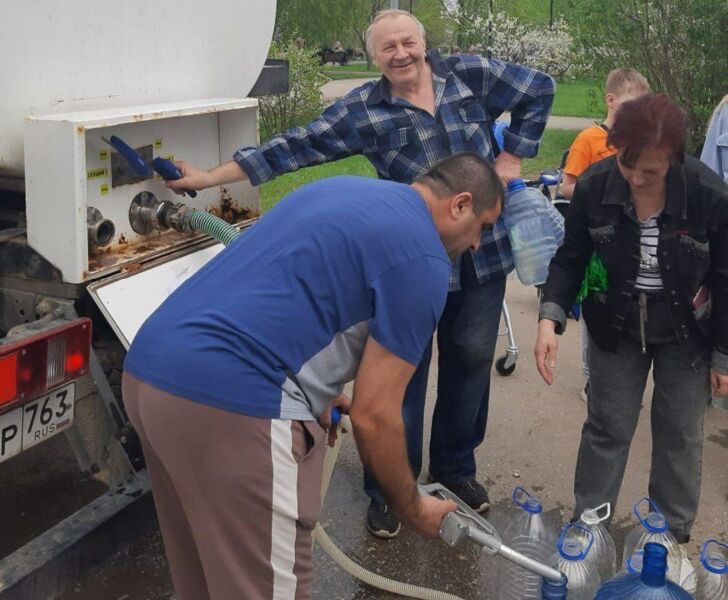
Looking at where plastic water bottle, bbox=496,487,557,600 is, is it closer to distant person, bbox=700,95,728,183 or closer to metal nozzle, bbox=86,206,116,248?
metal nozzle, bbox=86,206,116,248

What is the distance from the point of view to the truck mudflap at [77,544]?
8.80 feet

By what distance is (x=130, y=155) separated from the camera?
292 centimetres

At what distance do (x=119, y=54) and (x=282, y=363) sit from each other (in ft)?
4.61

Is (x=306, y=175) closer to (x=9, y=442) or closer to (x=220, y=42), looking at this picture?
(x=220, y=42)

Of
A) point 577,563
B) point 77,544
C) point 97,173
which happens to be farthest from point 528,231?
point 77,544

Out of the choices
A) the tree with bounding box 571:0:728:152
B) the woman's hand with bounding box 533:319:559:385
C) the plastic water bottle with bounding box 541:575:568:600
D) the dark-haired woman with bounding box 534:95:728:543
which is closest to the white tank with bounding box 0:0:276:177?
the dark-haired woman with bounding box 534:95:728:543

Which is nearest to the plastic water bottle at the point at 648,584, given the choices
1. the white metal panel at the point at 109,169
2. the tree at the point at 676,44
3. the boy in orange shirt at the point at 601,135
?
the white metal panel at the point at 109,169

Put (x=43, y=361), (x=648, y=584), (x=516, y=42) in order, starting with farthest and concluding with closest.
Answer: (x=516, y=42) → (x=43, y=361) → (x=648, y=584)

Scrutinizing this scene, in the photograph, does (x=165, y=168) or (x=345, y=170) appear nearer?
(x=165, y=168)

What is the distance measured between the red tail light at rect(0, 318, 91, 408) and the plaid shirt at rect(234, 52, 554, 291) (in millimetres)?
963

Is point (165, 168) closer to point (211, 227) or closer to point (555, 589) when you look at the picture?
point (211, 227)

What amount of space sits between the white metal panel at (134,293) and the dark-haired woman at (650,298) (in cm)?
126

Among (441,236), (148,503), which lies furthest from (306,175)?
(441,236)

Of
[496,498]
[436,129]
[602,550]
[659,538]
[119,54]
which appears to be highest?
[119,54]
